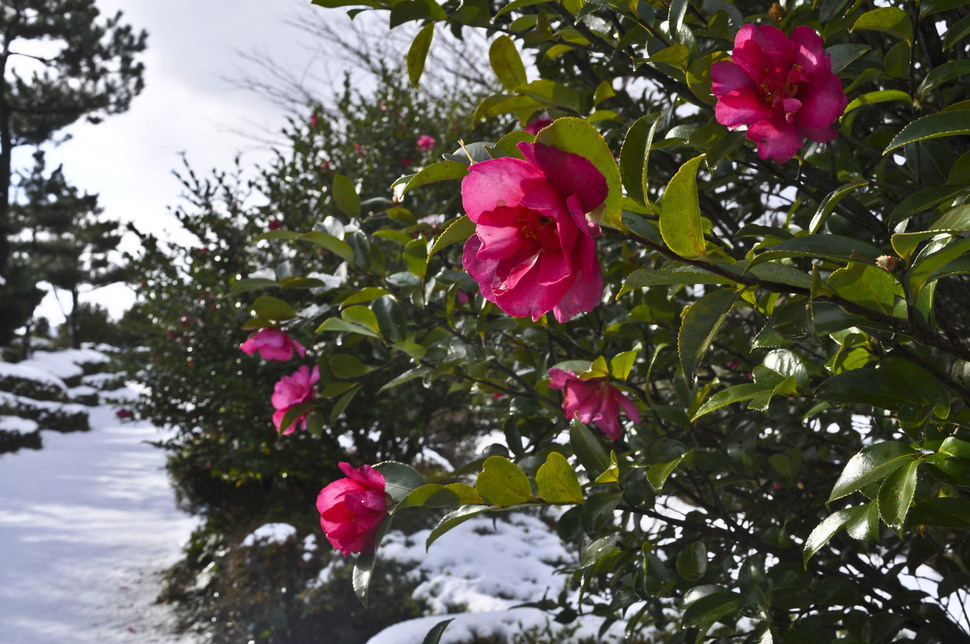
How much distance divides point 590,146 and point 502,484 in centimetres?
37

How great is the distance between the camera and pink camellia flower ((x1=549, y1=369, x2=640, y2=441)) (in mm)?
893

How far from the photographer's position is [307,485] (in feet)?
14.5

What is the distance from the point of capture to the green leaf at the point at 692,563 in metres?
0.93

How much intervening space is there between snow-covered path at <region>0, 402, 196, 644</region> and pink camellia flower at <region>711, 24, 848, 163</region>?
419cm

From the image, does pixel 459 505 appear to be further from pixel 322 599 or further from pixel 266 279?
pixel 322 599

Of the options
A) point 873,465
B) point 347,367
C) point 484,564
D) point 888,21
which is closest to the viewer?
point 873,465

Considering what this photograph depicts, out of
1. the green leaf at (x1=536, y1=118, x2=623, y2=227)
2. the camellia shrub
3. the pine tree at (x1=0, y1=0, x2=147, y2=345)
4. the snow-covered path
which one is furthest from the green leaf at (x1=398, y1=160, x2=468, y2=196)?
the pine tree at (x1=0, y1=0, x2=147, y2=345)

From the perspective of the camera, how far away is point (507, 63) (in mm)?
842

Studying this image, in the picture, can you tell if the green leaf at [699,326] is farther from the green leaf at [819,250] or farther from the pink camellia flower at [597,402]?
the pink camellia flower at [597,402]

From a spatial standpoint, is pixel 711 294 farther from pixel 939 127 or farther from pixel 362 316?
pixel 362 316

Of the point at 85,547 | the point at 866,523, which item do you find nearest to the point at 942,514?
the point at 866,523

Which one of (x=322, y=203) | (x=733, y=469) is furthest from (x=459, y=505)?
(x=322, y=203)

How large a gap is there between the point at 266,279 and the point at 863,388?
93 centimetres

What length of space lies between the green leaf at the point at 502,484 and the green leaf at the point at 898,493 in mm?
309
